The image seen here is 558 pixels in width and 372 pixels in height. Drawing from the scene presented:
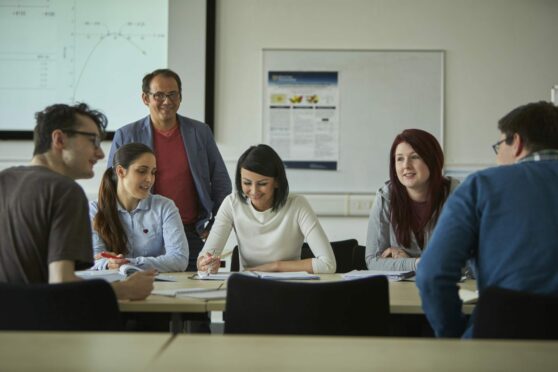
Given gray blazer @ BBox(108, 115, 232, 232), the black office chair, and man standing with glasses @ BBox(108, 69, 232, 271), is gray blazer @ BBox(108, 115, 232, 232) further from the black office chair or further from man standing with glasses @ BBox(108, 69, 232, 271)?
the black office chair

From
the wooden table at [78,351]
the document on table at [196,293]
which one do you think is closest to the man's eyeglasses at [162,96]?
the document on table at [196,293]

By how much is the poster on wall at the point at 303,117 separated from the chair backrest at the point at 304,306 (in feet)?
10.7

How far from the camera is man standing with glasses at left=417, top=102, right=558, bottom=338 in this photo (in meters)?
1.95

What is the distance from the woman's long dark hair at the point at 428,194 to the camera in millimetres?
3314

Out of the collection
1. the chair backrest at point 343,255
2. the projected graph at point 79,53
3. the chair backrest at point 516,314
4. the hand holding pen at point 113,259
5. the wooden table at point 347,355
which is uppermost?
the projected graph at point 79,53

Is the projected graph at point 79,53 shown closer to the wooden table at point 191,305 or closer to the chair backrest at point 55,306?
the wooden table at point 191,305

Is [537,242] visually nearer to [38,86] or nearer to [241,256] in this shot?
[241,256]

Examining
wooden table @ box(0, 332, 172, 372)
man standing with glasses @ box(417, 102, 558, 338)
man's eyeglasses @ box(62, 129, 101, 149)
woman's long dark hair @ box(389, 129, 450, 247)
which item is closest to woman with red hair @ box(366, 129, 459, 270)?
woman's long dark hair @ box(389, 129, 450, 247)

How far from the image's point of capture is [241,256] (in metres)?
3.49

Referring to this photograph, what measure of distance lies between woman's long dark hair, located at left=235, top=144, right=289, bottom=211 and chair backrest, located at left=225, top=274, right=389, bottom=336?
4.45 feet

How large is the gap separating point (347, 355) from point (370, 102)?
14.0 feet

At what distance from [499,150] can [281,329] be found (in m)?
0.86

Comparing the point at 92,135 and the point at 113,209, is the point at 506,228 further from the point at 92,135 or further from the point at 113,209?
the point at 113,209

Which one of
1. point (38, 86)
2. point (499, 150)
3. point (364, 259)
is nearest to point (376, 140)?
point (364, 259)
